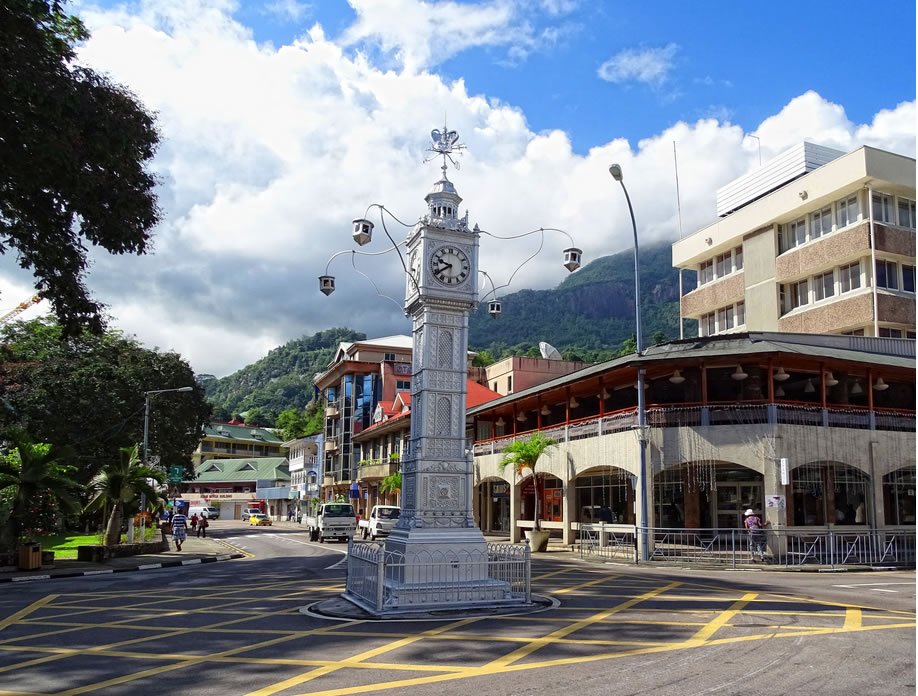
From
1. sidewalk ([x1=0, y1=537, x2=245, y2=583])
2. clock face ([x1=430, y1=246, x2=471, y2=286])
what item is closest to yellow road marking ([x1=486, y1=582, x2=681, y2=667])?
clock face ([x1=430, y1=246, x2=471, y2=286])

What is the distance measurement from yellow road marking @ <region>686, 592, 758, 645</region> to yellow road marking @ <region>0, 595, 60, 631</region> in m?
10.8

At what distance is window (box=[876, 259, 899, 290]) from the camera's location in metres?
39.6

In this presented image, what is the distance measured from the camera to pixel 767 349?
86.9ft

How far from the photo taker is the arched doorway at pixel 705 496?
90.5ft

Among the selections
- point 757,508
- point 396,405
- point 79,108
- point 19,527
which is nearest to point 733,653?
point 79,108

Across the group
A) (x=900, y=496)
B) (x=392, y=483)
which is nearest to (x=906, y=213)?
(x=900, y=496)

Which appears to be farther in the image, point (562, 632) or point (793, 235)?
point (793, 235)

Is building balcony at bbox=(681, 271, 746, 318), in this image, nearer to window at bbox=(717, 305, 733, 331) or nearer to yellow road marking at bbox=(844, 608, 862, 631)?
window at bbox=(717, 305, 733, 331)

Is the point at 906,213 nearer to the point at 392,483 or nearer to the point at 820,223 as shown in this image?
the point at 820,223

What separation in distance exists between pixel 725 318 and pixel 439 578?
4218 cm

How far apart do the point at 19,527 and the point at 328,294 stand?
56.1 feet

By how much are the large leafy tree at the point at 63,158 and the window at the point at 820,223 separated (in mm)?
37118

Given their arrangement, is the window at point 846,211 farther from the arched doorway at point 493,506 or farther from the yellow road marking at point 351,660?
the yellow road marking at point 351,660

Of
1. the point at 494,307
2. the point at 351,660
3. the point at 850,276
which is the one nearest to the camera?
the point at 351,660
